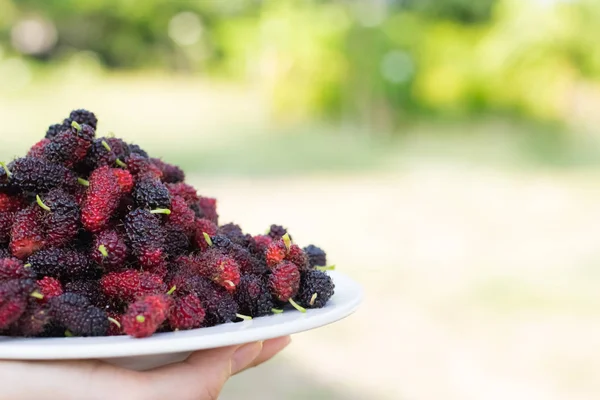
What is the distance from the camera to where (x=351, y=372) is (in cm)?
272

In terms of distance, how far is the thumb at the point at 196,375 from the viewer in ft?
2.84

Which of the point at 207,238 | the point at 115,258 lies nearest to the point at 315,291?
the point at 207,238

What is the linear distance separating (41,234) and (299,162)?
17.7ft

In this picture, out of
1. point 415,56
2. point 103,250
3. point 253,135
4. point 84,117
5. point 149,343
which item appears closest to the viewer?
point 149,343

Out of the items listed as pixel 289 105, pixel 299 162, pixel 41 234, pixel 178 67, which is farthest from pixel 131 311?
pixel 178 67

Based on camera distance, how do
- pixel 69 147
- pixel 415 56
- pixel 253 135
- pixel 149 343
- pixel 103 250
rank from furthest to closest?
1. pixel 415 56
2. pixel 253 135
3. pixel 69 147
4. pixel 103 250
5. pixel 149 343

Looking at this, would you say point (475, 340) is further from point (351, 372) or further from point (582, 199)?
point (582, 199)

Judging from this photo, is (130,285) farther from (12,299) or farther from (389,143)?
(389,143)

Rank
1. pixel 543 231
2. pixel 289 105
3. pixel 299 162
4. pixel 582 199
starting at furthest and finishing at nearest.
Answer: pixel 289 105, pixel 299 162, pixel 582 199, pixel 543 231

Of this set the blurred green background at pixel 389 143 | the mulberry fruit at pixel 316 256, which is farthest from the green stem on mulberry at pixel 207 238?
the blurred green background at pixel 389 143

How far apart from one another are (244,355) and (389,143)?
20.0ft

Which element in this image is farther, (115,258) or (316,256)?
(316,256)

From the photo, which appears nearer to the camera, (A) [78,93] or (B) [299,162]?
(B) [299,162]

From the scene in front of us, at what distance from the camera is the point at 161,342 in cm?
78
